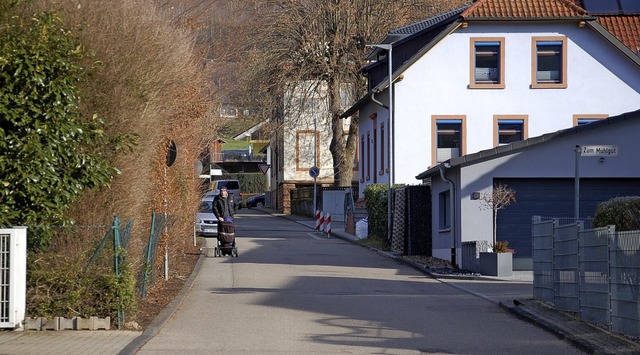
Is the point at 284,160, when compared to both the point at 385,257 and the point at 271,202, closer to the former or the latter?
the point at 271,202

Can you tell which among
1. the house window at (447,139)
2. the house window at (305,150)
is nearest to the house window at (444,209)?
the house window at (447,139)

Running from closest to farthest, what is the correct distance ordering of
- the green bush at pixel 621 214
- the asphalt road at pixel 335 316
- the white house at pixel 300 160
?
the asphalt road at pixel 335 316 → the green bush at pixel 621 214 → the white house at pixel 300 160

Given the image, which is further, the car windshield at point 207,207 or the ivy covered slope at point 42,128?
the car windshield at point 207,207

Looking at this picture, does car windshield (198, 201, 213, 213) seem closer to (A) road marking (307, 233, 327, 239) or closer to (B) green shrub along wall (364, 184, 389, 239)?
(A) road marking (307, 233, 327, 239)

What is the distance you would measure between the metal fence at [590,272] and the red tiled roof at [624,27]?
2598 centimetres

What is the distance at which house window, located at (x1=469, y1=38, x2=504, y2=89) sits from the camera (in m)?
38.6

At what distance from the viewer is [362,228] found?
40.3 metres

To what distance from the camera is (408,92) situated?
39.3 m

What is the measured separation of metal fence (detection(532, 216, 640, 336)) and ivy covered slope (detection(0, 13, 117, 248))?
21.1 feet

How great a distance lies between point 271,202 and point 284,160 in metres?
12.8

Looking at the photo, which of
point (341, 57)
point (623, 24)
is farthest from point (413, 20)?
point (623, 24)

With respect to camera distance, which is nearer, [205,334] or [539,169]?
[205,334]

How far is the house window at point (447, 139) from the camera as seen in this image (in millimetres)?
39750

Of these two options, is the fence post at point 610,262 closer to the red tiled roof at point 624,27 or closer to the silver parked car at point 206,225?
the silver parked car at point 206,225
